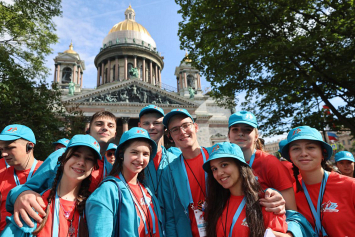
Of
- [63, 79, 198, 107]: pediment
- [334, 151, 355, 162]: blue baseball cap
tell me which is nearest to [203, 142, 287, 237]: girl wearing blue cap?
[334, 151, 355, 162]: blue baseball cap

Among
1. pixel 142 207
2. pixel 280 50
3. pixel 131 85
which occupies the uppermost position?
pixel 131 85

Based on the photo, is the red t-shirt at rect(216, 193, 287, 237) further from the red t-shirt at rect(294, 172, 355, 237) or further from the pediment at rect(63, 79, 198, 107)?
the pediment at rect(63, 79, 198, 107)

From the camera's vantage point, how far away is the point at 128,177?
2.97 meters

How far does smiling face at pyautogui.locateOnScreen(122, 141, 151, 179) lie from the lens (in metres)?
2.90

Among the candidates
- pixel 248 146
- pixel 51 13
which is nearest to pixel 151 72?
pixel 51 13

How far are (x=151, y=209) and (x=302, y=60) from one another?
10083 mm

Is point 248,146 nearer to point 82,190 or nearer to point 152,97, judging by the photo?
point 82,190

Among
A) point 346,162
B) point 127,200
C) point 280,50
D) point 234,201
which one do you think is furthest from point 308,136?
point 280,50

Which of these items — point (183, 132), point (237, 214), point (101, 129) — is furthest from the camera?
point (101, 129)

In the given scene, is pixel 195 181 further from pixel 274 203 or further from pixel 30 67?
pixel 30 67

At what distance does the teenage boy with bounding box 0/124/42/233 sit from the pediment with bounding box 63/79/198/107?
92.7ft

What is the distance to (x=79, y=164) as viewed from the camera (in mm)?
2791

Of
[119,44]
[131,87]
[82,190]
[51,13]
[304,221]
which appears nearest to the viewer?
[304,221]

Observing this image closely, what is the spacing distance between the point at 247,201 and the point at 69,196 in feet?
6.47
